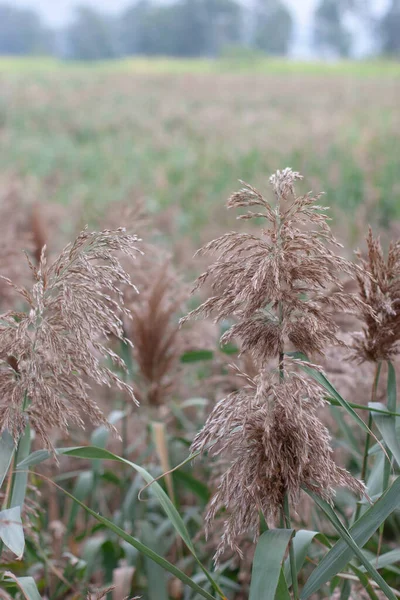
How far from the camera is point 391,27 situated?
240ft

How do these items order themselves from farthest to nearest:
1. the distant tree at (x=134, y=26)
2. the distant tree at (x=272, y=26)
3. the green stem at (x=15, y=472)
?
the distant tree at (x=272, y=26), the distant tree at (x=134, y=26), the green stem at (x=15, y=472)

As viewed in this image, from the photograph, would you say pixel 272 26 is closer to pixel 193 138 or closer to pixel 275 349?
pixel 193 138

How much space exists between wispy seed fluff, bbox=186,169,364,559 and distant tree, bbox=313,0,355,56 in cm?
8113

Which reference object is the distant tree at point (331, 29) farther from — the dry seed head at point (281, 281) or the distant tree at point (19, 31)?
the dry seed head at point (281, 281)

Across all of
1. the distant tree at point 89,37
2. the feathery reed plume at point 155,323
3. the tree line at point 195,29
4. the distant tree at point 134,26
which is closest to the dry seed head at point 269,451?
the feathery reed plume at point 155,323

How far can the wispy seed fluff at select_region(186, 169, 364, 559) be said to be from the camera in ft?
3.79

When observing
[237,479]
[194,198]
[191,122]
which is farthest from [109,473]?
[191,122]

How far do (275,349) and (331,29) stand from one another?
3374 inches

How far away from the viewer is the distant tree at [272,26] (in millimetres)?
79250

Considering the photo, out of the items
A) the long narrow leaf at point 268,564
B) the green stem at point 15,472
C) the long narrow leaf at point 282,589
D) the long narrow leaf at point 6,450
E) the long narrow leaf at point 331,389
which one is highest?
the long narrow leaf at point 331,389

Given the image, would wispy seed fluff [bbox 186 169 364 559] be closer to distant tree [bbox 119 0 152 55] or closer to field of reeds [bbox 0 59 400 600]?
field of reeds [bbox 0 59 400 600]

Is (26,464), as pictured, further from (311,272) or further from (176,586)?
(176,586)

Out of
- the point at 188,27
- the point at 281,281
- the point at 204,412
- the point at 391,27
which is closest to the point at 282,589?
the point at 281,281

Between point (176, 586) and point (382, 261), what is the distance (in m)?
1.76
